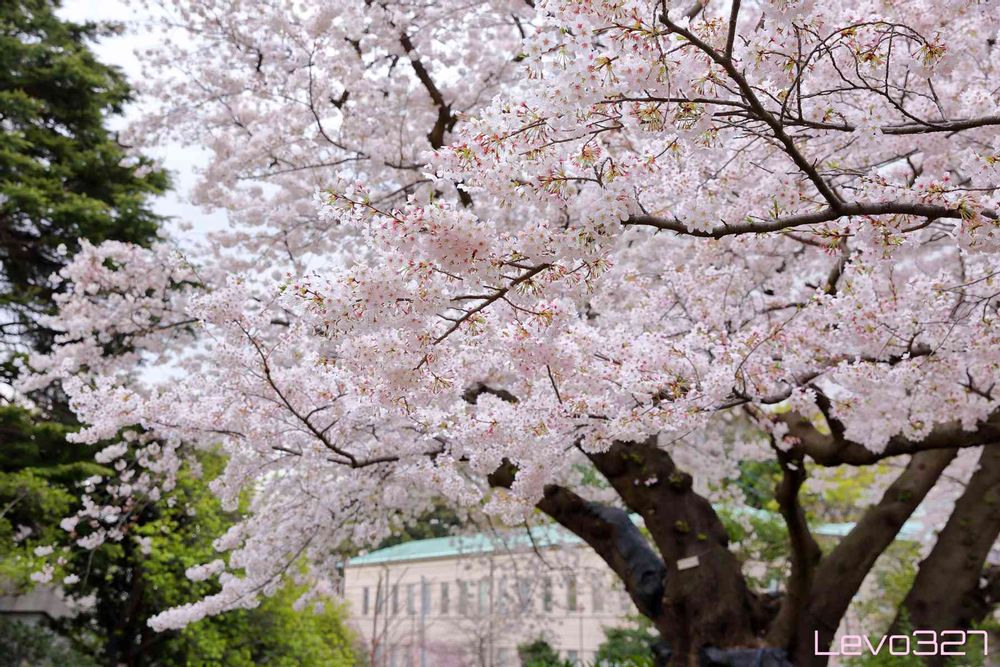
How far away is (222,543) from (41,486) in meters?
3.59

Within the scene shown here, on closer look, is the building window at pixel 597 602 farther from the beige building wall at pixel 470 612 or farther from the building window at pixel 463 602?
the building window at pixel 463 602


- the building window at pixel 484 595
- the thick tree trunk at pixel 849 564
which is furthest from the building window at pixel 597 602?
the thick tree trunk at pixel 849 564

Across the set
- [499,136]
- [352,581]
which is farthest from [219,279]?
[352,581]

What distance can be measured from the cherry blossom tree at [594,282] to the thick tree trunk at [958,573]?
0.02 metres

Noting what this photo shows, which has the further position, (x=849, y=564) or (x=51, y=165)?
(x=51, y=165)

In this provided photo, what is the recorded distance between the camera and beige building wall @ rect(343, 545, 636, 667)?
17.5 meters

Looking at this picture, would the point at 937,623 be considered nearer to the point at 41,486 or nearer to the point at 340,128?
the point at 340,128

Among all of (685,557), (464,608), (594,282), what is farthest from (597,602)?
(594,282)

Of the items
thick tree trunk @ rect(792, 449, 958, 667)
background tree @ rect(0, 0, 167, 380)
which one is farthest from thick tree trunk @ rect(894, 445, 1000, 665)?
background tree @ rect(0, 0, 167, 380)

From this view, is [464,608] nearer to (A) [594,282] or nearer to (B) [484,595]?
(B) [484,595]

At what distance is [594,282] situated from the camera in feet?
8.74

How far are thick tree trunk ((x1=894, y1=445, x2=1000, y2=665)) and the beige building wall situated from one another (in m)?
9.61

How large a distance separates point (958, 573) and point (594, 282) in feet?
17.5

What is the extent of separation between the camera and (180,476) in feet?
35.5
